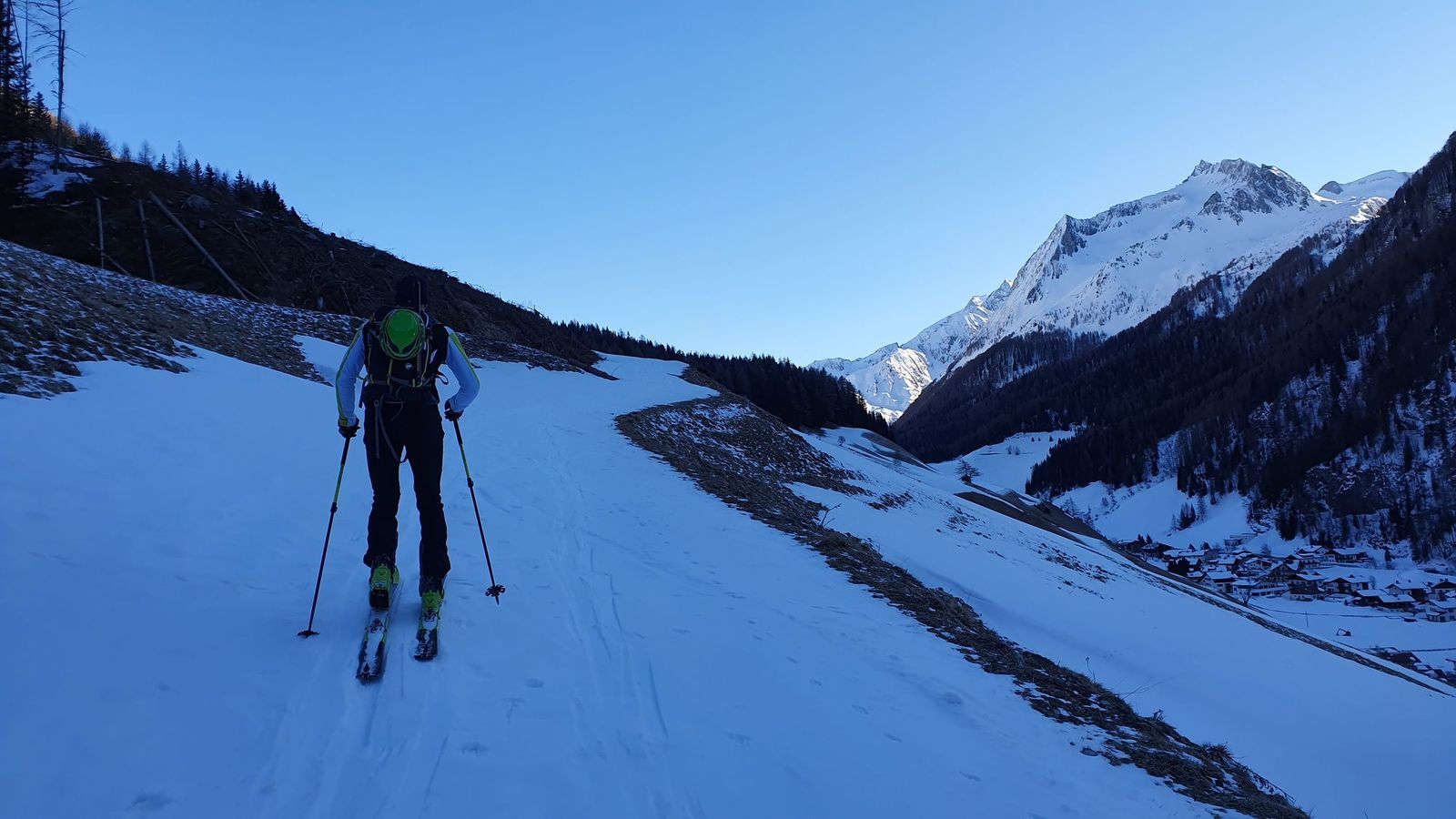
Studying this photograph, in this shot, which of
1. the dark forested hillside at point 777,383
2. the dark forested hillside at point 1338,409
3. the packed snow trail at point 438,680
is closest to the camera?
the packed snow trail at point 438,680

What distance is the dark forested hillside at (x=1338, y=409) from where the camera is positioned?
118375 mm

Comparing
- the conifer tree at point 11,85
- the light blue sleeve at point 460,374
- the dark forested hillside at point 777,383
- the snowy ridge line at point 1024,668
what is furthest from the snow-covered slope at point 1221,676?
the dark forested hillside at point 777,383

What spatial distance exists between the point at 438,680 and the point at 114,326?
49.3 feet

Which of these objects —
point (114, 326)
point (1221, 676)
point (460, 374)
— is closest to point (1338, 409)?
point (1221, 676)

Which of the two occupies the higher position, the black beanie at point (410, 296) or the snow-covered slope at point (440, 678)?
the black beanie at point (410, 296)

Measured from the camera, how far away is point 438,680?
15.3 feet

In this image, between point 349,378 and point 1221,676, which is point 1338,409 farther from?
point 349,378

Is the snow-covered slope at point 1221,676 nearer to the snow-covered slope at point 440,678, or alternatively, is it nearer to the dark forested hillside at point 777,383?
the snow-covered slope at point 440,678

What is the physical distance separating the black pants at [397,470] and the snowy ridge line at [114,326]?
6.62 meters

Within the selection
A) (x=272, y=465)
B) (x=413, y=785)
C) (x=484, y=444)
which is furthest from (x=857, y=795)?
(x=484, y=444)

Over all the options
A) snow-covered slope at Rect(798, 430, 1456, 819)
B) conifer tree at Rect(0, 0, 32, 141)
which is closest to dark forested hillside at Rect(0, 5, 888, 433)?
conifer tree at Rect(0, 0, 32, 141)

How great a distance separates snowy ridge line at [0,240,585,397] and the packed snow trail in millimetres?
1168

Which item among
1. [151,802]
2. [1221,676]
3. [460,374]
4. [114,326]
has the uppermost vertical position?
[460,374]

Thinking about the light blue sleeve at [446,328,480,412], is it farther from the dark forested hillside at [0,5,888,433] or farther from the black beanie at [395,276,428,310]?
the dark forested hillside at [0,5,888,433]
